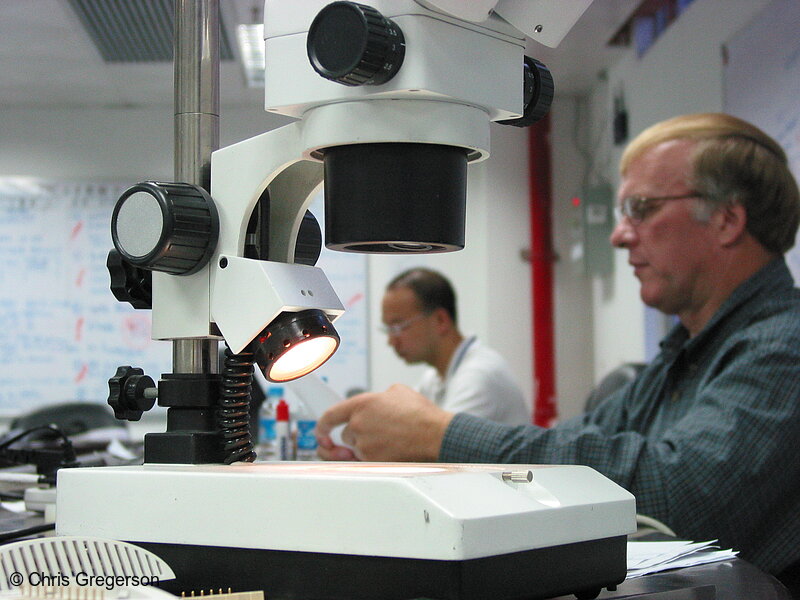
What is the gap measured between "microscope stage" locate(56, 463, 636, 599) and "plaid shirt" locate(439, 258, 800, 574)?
1.57 feet

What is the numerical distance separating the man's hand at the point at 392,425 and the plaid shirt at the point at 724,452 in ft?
0.08

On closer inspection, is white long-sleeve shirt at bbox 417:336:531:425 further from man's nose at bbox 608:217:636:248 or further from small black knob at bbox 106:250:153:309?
small black knob at bbox 106:250:153:309

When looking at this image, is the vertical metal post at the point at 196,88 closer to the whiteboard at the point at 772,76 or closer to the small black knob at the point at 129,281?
the small black knob at the point at 129,281

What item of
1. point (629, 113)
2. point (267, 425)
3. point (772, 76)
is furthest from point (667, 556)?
point (629, 113)

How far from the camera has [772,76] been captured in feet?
8.39

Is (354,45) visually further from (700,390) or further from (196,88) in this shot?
(700,390)

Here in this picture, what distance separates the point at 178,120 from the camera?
787mm

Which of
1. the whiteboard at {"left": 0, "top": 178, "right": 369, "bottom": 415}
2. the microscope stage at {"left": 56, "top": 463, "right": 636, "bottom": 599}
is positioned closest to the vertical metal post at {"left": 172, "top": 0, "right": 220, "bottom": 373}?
the microscope stage at {"left": 56, "top": 463, "right": 636, "bottom": 599}

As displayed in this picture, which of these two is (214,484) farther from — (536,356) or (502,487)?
(536,356)

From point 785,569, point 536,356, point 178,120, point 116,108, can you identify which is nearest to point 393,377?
point 536,356

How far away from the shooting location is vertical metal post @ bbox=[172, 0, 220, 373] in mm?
771

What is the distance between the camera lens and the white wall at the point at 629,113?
3.04 meters

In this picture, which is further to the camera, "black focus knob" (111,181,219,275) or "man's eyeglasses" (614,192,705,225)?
"man's eyeglasses" (614,192,705,225)

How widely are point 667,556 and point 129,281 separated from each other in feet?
1.69
